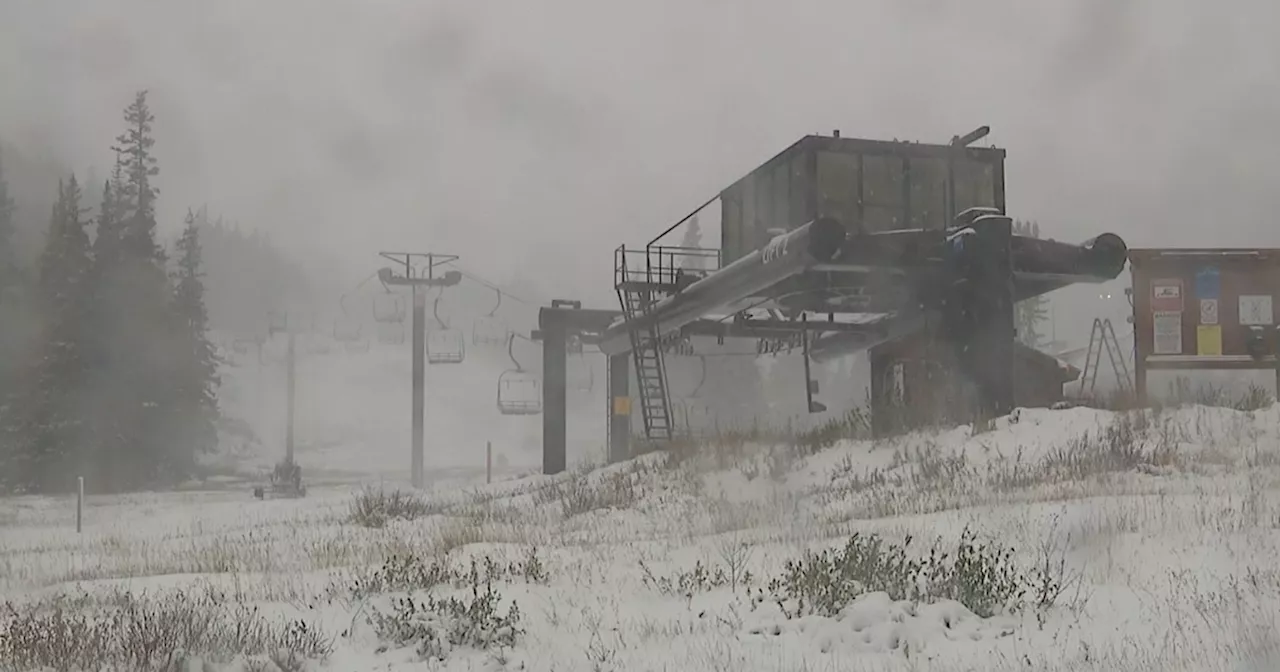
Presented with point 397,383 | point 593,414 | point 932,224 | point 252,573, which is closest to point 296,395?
point 397,383

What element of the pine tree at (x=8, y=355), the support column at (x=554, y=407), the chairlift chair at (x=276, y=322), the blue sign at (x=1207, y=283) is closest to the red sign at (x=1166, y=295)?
the blue sign at (x=1207, y=283)

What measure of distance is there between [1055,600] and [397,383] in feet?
218

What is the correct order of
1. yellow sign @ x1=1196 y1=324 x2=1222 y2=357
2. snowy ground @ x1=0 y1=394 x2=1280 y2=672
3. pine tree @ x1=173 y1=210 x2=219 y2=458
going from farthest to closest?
pine tree @ x1=173 y1=210 x2=219 y2=458, yellow sign @ x1=1196 y1=324 x2=1222 y2=357, snowy ground @ x1=0 y1=394 x2=1280 y2=672

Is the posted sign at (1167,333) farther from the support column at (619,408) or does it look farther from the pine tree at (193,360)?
the pine tree at (193,360)

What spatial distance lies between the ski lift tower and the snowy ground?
2266 cm

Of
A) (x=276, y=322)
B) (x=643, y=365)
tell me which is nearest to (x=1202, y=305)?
(x=643, y=365)

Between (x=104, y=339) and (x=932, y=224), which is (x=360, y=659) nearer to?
(x=932, y=224)

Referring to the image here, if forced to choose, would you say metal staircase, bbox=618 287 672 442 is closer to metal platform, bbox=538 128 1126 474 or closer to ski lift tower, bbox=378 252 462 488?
metal platform, bbox=538 128 1126 474

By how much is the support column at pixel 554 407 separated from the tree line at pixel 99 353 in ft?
45.3

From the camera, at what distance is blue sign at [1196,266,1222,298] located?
54.2ft

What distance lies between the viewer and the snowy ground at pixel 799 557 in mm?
6281

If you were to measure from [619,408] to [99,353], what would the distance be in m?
18.7

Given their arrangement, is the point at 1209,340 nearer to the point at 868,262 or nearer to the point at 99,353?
the point at 868,262

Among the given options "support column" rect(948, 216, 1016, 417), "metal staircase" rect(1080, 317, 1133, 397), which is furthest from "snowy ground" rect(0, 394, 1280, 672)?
"metal staircase" rect(1080, 317, 1133, 397)
